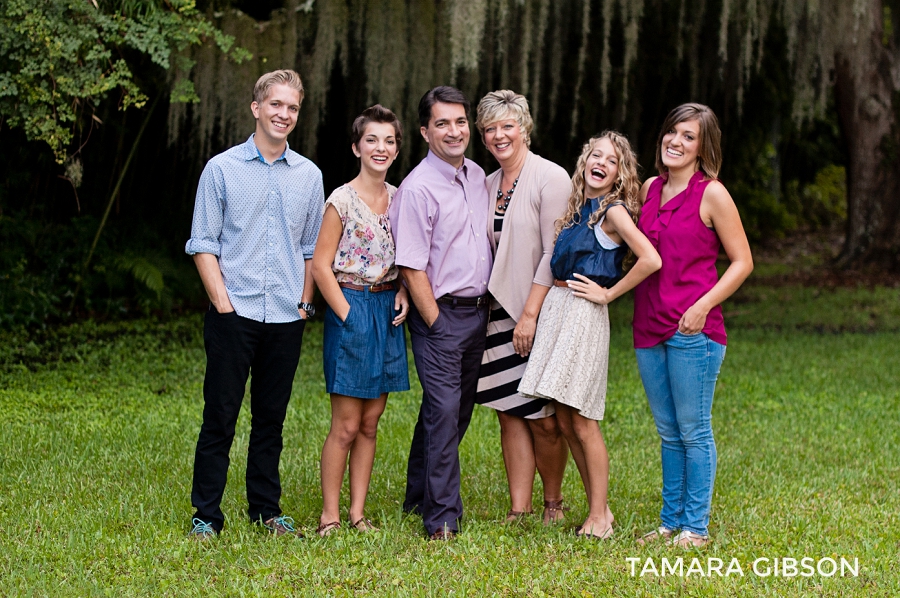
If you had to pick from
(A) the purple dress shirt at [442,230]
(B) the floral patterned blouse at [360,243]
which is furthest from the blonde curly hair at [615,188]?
(B) the floral patterned blouse at [360,243]

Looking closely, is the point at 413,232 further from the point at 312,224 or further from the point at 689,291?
the point at 689,291

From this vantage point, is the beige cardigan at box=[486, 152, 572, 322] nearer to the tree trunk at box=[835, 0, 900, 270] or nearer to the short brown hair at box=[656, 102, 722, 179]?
the short brown hair at box=[656, 102, 722, 179]

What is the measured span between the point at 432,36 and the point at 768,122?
7902 millimetres

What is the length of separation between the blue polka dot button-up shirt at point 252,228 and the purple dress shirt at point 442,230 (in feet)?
1.43

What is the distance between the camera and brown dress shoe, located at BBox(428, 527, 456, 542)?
3.82 m

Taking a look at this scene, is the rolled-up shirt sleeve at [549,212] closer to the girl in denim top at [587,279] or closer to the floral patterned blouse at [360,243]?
the girl in denim top at [587,279]

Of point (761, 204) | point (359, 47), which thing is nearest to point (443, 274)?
point (359, 47)

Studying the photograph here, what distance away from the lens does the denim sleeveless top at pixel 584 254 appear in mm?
3793

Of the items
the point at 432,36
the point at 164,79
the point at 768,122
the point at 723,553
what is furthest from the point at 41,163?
the point at 768,122

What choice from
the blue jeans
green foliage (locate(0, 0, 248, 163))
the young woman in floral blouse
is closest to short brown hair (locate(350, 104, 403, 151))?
the young woman in floral blouse

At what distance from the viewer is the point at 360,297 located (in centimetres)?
384

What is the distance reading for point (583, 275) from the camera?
3836 mm

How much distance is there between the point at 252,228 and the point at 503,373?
1194 mm

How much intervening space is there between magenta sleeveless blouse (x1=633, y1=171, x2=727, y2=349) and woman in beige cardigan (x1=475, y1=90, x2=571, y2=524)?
0.41 meters
